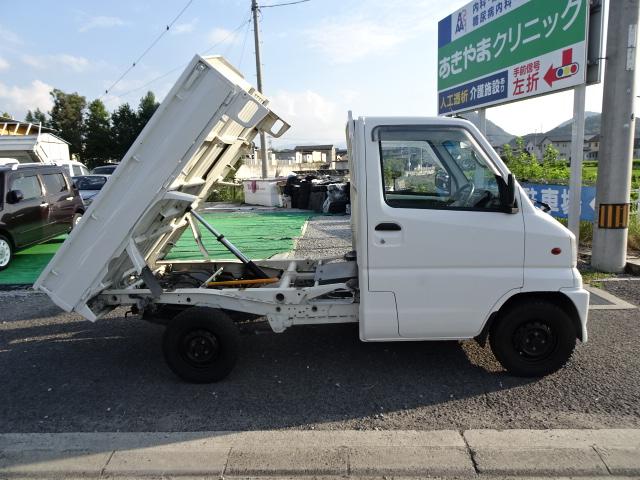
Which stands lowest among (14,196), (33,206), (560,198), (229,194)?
(229,194)

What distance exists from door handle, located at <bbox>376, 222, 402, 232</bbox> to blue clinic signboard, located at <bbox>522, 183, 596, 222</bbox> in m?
5.51

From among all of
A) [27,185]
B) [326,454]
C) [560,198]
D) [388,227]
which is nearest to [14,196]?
[27,185]

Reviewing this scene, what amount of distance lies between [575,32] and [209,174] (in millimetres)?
6087

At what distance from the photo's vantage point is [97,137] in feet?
141

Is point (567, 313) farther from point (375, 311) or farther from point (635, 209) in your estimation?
point (635, 209)

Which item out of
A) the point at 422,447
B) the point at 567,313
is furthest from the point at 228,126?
the point at 567,313

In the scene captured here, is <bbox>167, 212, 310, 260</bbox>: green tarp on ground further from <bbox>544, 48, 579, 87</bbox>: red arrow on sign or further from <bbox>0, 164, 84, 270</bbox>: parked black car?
<bbox>544, 48, 579, 87</bbox>: red arrow on sign

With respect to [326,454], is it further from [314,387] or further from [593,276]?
[593,276]

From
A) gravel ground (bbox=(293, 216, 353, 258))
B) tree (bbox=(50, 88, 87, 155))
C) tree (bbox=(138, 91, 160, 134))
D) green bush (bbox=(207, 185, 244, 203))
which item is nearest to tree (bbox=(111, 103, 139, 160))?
tree (bbox=(138, 91, 160, 134))

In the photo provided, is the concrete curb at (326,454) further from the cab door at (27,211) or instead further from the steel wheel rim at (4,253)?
the cab door at (27,211)

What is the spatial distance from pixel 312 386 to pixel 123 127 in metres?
44.7

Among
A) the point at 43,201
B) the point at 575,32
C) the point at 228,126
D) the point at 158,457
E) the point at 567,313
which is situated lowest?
the point at 158,457

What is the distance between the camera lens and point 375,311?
355 cm

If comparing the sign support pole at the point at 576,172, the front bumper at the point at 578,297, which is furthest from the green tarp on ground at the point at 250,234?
the front bumper at the point at 578,297
